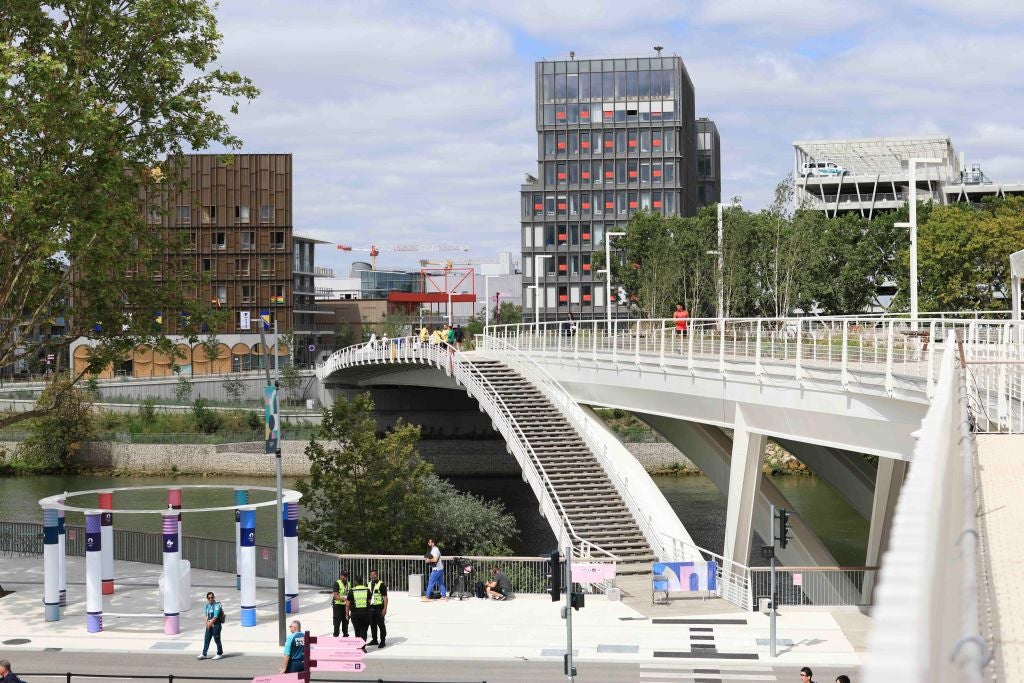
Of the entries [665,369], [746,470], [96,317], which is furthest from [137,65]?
[746,470]

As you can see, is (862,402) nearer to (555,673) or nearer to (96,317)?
(555,673)

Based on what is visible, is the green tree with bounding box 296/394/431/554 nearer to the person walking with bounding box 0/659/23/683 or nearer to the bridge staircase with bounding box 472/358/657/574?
the bridge staircase with bounding box 472/358/657/574

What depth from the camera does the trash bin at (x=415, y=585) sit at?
30250 millimetres

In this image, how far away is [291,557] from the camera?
1082 inches

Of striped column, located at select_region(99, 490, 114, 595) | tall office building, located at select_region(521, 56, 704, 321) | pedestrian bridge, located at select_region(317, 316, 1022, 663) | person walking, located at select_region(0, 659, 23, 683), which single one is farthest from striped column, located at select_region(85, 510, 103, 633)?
tall office building, located at select_region(521, 56, 704, 321)

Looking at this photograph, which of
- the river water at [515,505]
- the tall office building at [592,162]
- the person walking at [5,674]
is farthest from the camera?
the tall office building at [592,162]

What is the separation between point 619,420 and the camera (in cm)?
8481

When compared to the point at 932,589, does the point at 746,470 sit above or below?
below

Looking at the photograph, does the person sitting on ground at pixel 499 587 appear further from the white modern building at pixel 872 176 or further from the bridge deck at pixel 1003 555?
the white modern building at pixel 872 176

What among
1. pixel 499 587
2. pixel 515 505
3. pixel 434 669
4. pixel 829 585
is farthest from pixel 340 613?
pixel 515 505

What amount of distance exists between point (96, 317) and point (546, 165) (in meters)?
96.1

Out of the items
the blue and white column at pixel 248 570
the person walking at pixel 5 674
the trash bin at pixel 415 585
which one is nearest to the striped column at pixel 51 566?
the blue and white column at pixel 248 570

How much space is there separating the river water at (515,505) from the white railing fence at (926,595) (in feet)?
129

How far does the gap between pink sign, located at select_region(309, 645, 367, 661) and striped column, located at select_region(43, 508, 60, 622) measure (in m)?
9.53
